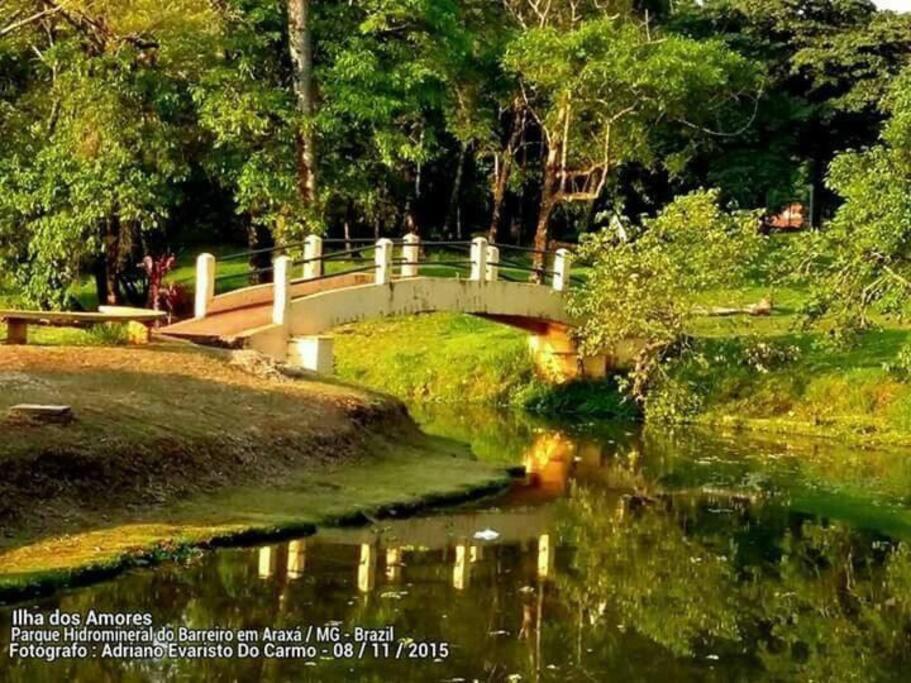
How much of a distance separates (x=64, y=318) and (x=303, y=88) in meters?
12.8

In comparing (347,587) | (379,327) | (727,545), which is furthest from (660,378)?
(347,587)

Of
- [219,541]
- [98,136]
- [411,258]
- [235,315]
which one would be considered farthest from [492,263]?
[219,541]

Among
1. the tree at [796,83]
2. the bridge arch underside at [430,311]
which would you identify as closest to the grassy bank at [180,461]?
the bridge arch underside at [430,311]

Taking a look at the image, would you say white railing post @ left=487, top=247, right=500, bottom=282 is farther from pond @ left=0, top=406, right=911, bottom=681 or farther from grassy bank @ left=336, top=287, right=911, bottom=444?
pond @ left=0, top=406, right=911, bottom=681

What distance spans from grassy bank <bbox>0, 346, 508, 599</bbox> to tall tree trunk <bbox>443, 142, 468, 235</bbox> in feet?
106

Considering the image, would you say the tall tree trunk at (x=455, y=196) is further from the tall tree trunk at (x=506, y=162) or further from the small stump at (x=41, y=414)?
the small stump at (x=41, y=414)

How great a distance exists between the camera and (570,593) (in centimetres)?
1482

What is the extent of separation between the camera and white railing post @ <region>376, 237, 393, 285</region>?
2675 centimetres

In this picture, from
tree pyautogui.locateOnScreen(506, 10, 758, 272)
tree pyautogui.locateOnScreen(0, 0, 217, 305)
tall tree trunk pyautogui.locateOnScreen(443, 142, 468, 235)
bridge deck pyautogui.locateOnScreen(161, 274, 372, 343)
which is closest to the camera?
bridge deck pyautogui.locateOnScreen(161, 274, 372, 343)

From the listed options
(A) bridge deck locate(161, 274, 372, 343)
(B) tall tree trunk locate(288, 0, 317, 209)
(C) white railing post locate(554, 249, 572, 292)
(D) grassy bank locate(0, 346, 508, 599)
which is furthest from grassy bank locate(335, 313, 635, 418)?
(D) grassy bank locate(0, 346, 508, 599)

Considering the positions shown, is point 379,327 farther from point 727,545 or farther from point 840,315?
point 727,545

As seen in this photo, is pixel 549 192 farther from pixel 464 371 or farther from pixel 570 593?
pixel 570 593

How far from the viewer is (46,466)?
15195mm

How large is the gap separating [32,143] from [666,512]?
1953 cm
